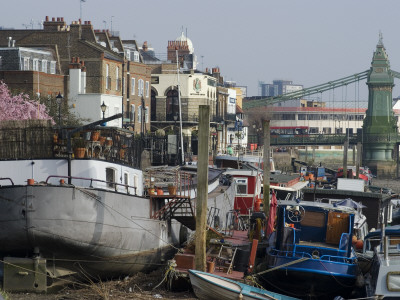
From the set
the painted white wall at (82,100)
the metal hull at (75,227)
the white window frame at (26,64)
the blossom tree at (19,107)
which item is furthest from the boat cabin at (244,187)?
the white window frame at (26,64)

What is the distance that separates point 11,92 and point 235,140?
198 ft

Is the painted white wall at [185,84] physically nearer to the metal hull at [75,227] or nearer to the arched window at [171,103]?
the arched window at [171,103]

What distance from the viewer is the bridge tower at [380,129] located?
5094 inches

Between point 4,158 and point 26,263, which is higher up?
point 4,158

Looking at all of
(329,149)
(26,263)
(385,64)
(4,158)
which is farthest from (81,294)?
(329,149)

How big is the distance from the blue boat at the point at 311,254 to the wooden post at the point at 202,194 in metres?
1.91

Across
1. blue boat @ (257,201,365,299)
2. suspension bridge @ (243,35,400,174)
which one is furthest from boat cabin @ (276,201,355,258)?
suspension bridge @ (243,35,400,174)

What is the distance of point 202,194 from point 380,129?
109 m

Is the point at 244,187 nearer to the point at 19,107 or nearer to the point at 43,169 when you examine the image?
the point at 19,107

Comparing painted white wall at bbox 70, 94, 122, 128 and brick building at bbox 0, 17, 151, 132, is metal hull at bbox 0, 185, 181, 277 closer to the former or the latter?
brick building at bbox 0, 17, 151, 132

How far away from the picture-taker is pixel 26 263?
2667 centimetres

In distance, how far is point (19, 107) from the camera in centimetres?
5534

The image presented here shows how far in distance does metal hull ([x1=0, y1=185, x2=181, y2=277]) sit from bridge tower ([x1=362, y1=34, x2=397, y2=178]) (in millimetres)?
102201

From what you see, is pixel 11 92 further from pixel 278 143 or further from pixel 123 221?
pixel 278 143
